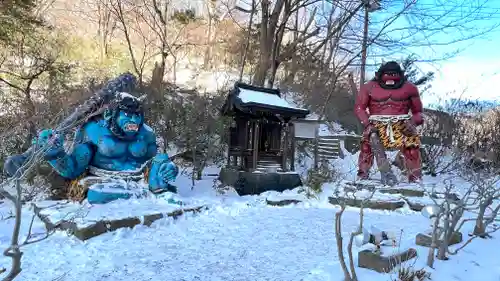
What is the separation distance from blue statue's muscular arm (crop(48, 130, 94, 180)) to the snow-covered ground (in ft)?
2.24

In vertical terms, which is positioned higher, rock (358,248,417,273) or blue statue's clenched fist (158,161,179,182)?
blue statue's clenched fist (158,161,179,182)

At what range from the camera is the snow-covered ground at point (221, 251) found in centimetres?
296

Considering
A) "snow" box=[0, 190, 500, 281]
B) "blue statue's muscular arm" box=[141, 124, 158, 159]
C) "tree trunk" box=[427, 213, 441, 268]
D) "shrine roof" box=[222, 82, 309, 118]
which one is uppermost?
"shrine roof" box=[222, 82, 309, 118]

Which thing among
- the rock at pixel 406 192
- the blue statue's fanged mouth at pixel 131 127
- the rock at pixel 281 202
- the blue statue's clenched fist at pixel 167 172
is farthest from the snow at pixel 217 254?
the blue statue's fanged mouth at pixel 131 127

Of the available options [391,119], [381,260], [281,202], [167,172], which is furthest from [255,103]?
[381,260]

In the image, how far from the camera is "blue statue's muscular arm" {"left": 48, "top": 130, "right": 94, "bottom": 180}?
526 centimetres

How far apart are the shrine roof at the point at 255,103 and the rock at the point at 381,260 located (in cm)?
413

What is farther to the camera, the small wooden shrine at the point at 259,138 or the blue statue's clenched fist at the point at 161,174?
the small wooden shrine at the point at 259,138

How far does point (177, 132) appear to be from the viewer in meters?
8.77

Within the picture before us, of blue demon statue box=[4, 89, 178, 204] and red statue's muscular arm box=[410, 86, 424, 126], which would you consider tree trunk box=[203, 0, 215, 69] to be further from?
blue demon statue box=[4, 89, 178, 204]

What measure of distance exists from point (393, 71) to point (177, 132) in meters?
4.76

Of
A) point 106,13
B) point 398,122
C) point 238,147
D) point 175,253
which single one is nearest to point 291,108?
point 238,147

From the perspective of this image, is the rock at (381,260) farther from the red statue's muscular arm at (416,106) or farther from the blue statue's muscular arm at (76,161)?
the red statue's muscular arm at (416,106)

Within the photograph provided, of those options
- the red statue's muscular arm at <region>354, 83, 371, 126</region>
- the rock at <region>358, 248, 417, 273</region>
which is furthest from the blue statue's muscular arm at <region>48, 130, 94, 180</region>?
the red statue's muscular arm at <region>354, 83, 371, 126</region>
